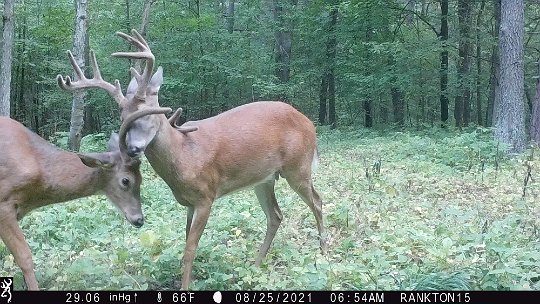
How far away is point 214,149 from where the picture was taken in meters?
4.93

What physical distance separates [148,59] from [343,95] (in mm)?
19725

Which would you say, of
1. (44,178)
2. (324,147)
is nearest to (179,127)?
(44,178)

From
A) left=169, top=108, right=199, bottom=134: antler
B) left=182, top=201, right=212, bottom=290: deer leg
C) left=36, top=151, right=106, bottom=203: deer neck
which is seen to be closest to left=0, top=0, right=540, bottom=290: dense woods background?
left=182, top=201, right=212, bottom=290: deer leg

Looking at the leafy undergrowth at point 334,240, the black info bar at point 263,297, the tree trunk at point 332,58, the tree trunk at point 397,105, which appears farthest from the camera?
the tree trunk at point 397,105

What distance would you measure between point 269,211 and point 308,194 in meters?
0.41

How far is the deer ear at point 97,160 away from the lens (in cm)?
462

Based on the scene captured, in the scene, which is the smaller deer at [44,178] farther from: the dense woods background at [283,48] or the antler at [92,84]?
the dense woods background at [283,48]

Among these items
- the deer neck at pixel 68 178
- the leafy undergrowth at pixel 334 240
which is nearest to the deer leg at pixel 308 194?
the leafy undergrowth at pixel 334 240

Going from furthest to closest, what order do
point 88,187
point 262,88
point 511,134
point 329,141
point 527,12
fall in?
1. point 527,12
2. point 262,88
3. point 329,141
4. point 511,134
5. point 88,187

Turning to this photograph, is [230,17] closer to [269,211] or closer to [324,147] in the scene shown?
[324,147]

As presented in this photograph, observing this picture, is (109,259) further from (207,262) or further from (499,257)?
(499,257)

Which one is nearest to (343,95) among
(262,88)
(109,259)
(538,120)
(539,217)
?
(262,88)

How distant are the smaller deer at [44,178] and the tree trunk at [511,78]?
8659 millimetres

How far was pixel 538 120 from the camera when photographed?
1331 centimetres
